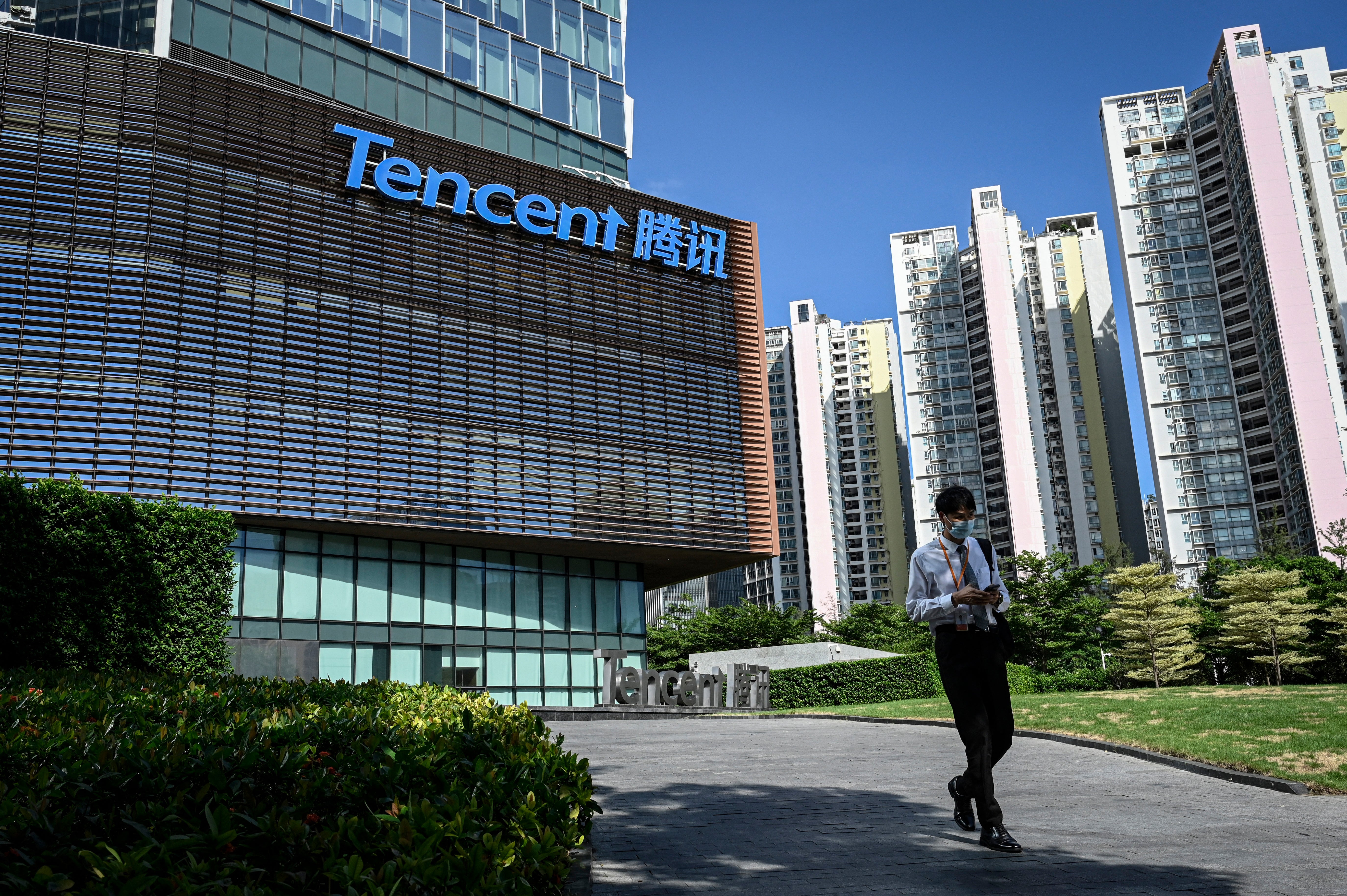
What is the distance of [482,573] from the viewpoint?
1152 inches

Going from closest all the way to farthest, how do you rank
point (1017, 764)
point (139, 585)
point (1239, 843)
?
point (1239, 843)
point (1017, 764)
point (139, 585)

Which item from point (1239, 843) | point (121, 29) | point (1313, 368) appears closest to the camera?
point (1239, 843)

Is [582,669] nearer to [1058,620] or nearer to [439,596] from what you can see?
[439,596]

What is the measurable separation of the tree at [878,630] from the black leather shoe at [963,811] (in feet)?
136

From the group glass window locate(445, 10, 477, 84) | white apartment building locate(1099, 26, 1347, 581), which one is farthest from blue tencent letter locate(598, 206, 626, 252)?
white apartment building locate(1099, 26, 1347, 581)

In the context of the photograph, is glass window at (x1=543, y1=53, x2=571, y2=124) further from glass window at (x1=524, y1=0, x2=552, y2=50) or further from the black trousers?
the black trousers

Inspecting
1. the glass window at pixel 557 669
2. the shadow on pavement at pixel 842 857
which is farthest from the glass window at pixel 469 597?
the shadow on pavement at pixel 842 857

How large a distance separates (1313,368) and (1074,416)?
27.5 meters

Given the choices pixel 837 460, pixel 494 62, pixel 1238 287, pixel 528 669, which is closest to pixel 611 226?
pixel 494 62

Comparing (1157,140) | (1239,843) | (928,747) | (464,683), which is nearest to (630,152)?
(464,683)

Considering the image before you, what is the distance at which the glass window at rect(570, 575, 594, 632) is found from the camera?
31156mm

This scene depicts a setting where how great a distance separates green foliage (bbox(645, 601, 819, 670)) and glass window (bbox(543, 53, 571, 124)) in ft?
78.4

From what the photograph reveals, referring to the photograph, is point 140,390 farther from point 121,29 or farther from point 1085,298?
point 1085,298

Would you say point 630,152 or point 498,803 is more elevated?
point 630,152
